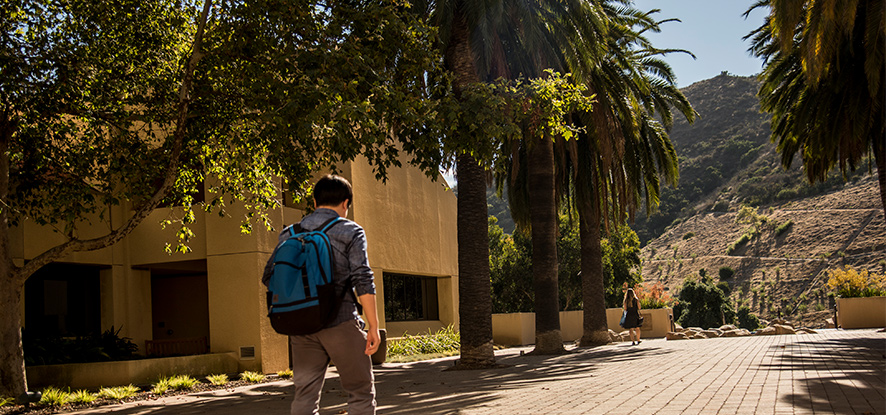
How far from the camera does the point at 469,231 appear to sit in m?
14.3

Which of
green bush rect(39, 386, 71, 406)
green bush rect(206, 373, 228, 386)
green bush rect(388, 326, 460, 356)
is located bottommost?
green bush rect(388, 326, 460, 356)

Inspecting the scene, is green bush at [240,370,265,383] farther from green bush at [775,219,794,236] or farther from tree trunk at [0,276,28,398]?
green bush at [775,219,794,236]

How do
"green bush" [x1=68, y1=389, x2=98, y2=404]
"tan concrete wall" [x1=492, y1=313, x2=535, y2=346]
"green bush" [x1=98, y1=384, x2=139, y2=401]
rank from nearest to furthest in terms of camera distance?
"green bush" [x1=68, y1=389, x2=98, y2=404] → "green bush" [x1=98, y1=384, x2=139, y2=401] → "tan concrete wall" [x1=492, y1=313, x2=535, y2=346]

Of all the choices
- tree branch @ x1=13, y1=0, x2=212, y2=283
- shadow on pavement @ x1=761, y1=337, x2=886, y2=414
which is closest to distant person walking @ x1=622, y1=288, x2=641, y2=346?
shadow on pavement @ x1=761, y1=337, x2=886, y2=414

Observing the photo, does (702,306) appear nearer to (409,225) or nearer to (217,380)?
(409,225)

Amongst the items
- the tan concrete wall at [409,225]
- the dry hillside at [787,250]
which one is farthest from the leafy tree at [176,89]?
the dry hillside at [787,250]

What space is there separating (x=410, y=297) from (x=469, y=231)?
10990mm

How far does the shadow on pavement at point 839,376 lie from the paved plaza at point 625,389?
0.4 inches

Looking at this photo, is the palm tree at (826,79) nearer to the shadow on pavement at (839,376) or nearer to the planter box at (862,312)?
the shadow on pavement at (839,376)

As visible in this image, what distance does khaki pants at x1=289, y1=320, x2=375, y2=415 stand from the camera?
431 centimetres

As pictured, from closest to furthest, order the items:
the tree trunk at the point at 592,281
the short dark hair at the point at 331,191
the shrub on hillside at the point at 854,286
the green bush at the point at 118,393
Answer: the short dark hair at the point at 331,191 < the green bush at the point at 118,393 < the tree trunk at the point at 592,281 < the shrub on hillside at the point at 854,286

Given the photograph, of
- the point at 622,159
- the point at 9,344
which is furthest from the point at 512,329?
the point at 9,344

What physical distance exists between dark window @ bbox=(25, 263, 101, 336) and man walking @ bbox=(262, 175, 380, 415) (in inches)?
517

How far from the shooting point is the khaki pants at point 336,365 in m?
4.31
